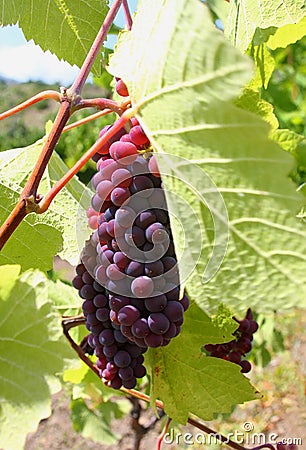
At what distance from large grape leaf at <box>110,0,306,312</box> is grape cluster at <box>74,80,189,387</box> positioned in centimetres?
10

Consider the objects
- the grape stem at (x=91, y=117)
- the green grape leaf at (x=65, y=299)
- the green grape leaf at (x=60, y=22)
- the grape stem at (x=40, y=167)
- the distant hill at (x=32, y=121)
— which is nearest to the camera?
the grape stem at (x=40, y=167)

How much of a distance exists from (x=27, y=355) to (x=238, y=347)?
0.60 metres

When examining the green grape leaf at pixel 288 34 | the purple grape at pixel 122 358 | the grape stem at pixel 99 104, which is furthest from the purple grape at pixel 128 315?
the green grape leaf at pixel 288 34

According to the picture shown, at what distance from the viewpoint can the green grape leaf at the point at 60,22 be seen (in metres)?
0.99

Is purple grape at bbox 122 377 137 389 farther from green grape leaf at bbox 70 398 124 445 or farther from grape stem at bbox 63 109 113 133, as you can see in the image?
green grape leaf at bbox 70 398 124 445

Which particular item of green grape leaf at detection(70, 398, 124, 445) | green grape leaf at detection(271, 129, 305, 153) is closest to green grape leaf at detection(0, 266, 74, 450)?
green grape leaf at detection(271, 129, 305, 153)

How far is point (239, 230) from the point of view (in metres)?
0.53

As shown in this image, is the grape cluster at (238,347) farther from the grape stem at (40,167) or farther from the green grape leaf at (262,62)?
the grape stem at (40,167)

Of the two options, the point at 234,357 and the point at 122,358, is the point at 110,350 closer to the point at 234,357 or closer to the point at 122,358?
the point at 122,358

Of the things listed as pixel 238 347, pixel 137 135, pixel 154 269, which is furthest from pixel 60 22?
pixel 238 347

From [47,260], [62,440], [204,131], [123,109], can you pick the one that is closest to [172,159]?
[204,131]

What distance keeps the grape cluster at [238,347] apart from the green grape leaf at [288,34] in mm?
484

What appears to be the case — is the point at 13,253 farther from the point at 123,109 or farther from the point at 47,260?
the point at 123,109

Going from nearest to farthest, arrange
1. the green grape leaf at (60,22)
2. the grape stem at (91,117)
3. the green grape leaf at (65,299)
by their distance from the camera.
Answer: the grape stem at (91,117) < the green grape leaf at (60,22) < the green grape leaf at (65,299)
